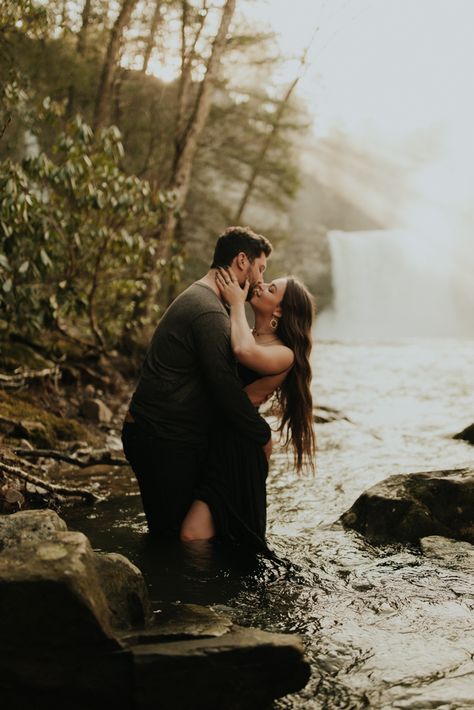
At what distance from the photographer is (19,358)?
29.3ft

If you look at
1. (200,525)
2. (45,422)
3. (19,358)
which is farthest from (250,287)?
(19,358)

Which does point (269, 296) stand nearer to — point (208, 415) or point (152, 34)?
point (208, 415)

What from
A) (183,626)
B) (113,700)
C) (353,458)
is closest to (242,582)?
(183,626)

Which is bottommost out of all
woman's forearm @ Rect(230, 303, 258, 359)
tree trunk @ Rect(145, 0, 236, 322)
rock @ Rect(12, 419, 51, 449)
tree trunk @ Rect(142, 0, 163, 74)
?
rock @ Rect(12, 419, 51, 449)

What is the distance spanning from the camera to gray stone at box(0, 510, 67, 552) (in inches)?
132

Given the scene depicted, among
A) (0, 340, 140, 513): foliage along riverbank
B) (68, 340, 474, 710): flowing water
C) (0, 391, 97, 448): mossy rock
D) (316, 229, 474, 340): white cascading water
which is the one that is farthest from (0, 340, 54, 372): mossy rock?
(316, 229, 474, 340): white cascading water

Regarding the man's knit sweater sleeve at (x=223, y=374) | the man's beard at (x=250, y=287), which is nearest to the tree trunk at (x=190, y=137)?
the man's beard at (x=250, y=287)

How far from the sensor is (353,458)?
7.80m

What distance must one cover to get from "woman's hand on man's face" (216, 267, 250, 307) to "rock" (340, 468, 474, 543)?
5.50 feet

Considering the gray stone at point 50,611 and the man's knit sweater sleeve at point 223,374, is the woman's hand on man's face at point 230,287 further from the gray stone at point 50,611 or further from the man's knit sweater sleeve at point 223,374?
the gray stone at point 50,611

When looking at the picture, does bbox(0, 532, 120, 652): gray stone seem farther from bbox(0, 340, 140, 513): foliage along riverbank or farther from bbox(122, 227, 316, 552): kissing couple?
bbox(0, 340, 140, 513): foliage along riverbank

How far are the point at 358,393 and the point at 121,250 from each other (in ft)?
17.9

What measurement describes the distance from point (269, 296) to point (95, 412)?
14.7ft

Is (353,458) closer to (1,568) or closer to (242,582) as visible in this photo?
(242,582)
